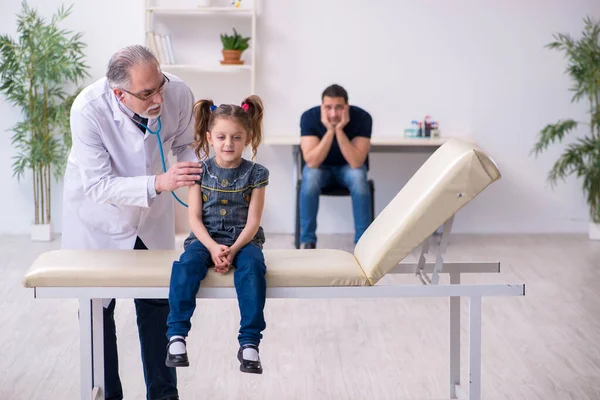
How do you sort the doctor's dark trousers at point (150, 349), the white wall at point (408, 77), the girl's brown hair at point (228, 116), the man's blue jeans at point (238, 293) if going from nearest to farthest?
1. the man's blue jeans at point (238, 293)
2. the girl's brown hair at point (228, 116)
3. the doctor's dark trousers at point (150, 349)
4. the white wall at point (408, 77)

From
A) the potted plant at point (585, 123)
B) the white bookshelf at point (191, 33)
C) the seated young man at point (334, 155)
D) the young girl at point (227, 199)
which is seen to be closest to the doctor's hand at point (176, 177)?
the young girl at point (227, 199)

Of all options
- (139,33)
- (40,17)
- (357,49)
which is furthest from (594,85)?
(40,17)

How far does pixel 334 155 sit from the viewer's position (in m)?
5.11

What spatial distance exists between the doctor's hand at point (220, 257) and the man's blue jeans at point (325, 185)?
8.54 ft

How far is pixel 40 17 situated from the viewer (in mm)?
5523

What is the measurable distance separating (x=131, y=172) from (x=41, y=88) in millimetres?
3355

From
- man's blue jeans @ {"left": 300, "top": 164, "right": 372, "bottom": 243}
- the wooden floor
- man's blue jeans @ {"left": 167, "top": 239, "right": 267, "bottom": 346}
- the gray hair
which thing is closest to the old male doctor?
the gray hair

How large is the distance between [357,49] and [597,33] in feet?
4.98

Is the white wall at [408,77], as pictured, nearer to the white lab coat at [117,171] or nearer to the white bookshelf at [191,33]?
the white bookshelf at [191,33]

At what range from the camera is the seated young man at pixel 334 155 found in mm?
4945

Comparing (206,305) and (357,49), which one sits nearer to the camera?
(206,305)

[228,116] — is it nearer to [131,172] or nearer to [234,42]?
[131,172]

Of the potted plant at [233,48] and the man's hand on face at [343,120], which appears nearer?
the man's hand on face at [343,120]

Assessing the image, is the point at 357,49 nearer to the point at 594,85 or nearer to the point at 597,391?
the point at 594,85
